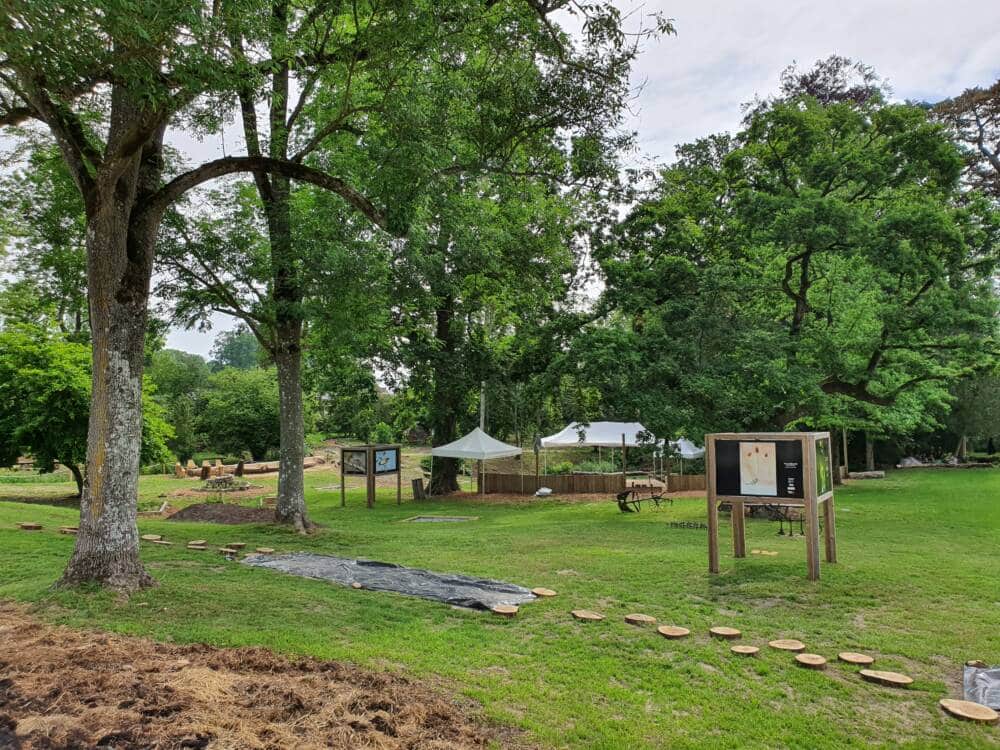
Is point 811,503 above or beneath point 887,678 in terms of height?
above

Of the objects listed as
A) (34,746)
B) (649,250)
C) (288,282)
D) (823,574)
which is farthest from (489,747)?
(649,250)

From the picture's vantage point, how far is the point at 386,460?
19.6 metres

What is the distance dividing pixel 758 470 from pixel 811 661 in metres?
3.37

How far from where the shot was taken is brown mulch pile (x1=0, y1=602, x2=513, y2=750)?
334 centimetres

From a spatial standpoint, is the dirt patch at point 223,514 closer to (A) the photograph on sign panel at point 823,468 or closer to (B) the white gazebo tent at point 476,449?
(B) the white gazebo tent at point 476,449

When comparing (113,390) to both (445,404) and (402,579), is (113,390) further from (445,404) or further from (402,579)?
(445,404)

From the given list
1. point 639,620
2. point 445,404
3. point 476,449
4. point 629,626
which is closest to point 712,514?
point 639,620

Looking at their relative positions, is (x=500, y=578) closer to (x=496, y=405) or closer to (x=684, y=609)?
(x=684, y=609)

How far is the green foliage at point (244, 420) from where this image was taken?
1372 inches

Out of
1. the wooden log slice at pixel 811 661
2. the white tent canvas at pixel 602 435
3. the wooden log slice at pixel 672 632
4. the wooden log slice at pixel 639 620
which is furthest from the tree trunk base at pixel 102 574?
the white tent canvas at pixel 602 435

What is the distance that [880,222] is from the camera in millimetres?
13641


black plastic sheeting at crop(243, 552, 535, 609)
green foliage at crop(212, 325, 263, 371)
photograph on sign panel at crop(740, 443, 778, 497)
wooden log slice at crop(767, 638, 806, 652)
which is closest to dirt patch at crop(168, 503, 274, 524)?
black plastic sheeting at crop(243, 552, 535, 609)

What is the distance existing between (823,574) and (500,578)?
13.3ft

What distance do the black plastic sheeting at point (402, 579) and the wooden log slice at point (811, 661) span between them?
8.97 ft
